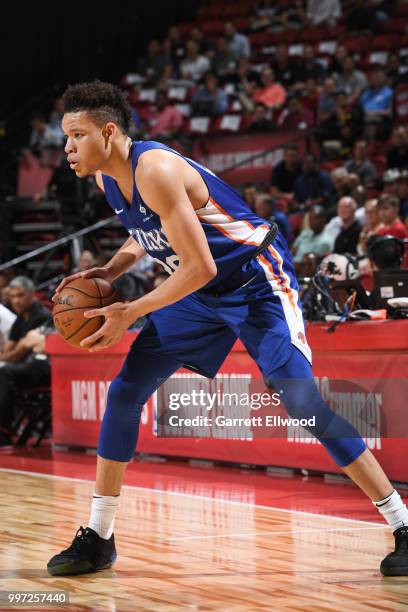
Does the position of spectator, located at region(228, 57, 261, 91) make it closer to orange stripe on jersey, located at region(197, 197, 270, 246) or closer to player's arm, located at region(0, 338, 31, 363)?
player's arm, located at region(0, 338, 31, 363)

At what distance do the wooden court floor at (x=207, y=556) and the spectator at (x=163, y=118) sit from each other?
30.4 ft

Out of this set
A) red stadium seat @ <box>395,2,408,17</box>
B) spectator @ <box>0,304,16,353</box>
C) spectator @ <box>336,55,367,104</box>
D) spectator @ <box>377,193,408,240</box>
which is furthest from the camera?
red stadium seat @ <box>395,2,408,17</box>

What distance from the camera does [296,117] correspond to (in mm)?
13312

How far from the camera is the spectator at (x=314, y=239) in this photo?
387 inches

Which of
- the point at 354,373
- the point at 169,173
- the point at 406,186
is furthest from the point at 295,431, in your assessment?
the point at 406,186

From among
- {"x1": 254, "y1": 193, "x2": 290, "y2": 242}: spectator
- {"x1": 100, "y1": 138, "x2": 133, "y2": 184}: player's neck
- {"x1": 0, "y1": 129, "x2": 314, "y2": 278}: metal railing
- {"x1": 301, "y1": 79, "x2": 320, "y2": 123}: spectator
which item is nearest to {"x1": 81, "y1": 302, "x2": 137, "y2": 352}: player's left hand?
{"x1": 100, "y1": 138, "x2": 133, "y2": 184}: player's neck

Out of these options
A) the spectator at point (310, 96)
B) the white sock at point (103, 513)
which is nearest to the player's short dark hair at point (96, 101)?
the white sock at point (103, 513)

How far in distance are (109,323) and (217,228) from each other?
636 mm

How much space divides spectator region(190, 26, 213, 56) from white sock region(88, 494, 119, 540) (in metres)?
13.3

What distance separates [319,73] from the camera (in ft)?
47.5

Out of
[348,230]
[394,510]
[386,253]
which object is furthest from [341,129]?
[394,510]

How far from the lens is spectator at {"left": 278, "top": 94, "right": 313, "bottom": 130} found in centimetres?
1327

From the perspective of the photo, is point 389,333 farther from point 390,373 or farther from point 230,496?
point 230,496

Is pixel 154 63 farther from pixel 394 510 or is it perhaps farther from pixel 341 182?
pixel 394 510
